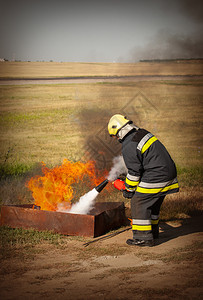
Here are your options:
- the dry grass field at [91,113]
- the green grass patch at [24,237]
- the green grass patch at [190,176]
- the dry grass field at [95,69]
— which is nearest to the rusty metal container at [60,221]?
the green grass patch at [24,237]

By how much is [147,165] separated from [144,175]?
0.58 feet

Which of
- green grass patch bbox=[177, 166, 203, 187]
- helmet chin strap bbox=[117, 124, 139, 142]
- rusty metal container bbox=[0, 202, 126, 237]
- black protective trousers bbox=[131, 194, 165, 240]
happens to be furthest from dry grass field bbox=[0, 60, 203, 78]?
black protective trousers bbox=[131, 194, 165, 240]

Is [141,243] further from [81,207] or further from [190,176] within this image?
[190,176]

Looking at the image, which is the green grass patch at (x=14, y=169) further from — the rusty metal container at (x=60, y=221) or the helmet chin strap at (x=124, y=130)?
the helmet chin strap at (x=124, y=130)

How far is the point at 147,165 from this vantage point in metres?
5.13

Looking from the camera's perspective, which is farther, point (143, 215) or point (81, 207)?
point (81, 207)

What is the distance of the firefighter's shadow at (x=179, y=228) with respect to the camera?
225 inches

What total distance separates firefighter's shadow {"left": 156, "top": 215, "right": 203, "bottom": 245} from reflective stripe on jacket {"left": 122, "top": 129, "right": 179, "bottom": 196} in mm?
986

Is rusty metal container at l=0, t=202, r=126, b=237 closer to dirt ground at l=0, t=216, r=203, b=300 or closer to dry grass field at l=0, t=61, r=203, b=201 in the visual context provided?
dirt ground at l=0, t=216, r=203, b=300

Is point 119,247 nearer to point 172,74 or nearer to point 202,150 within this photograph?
point 172,74

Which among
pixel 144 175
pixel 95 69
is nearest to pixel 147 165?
pixel 144 175

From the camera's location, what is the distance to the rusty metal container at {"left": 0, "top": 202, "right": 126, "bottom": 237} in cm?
549

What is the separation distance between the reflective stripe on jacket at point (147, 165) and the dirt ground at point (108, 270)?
36.9 inches

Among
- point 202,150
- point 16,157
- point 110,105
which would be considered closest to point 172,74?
point 110,105
